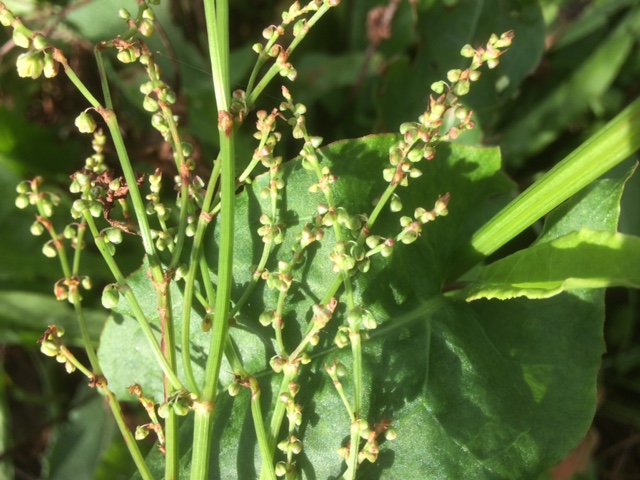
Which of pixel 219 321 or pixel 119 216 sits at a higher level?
pixel 119 216

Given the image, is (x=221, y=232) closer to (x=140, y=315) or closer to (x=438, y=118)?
(x=140, y=315)

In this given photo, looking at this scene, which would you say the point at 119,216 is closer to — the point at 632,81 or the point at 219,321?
the point at 219,321

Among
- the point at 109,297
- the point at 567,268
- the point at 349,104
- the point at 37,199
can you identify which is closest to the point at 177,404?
the point at 109,297

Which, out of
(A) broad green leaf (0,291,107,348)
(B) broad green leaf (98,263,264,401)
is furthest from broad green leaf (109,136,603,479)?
(A) broad green leaf (0,291,107,348)

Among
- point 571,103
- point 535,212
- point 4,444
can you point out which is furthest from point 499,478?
point 4,444

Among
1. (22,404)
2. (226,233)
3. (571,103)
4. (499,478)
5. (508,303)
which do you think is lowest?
(499,478)

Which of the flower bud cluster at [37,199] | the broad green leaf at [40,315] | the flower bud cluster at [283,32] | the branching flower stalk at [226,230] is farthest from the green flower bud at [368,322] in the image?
the broad green leaf at [40,315]
